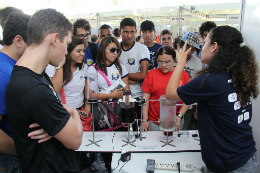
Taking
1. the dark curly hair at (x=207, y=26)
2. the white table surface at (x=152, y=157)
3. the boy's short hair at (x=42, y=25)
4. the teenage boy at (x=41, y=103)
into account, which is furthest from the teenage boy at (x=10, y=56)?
the dark curly hair at (x=207, y=26)

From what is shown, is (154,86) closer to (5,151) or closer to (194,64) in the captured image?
(194,64)

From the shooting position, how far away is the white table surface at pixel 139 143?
72.8 inches

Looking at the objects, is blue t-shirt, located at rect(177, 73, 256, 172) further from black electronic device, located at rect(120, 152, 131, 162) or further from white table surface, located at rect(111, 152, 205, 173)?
black electronic device, located at rect(120, 152, 131, 162)

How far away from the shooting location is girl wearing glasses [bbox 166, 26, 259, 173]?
1292 millimetres

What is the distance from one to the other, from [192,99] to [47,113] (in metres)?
0.98

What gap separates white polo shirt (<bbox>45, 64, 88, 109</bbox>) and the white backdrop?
195cm

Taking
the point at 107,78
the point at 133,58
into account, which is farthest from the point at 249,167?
the point at 133,58

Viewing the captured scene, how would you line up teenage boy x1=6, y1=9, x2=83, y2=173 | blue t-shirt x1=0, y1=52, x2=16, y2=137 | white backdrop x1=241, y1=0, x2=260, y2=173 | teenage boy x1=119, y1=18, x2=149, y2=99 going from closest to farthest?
teenage boy x1=6, y1=9, x2=83, y2=173 < blue t-shirt x1=0, y1=52, x2=16, y2=137 < white backdrop x1=241, y1=0, x2=260, y2=173 < teenage boy x1=119, y1=18, x2=149, y2=99

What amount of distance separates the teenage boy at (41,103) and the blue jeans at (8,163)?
36cm

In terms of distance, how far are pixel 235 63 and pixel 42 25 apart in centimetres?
125

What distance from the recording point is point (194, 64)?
9.12 ft

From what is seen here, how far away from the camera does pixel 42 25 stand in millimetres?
966

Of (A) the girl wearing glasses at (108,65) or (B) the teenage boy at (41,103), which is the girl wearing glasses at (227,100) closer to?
(B) the teenage boy at (41,103)

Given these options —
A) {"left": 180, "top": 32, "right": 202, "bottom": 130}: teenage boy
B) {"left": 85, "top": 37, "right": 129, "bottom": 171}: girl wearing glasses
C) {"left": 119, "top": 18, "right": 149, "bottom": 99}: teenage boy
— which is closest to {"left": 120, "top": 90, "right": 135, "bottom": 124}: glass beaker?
{"left": 85, "top": 37, "right": 129, "bottom": 171}: girl wearing glasses
